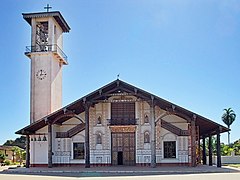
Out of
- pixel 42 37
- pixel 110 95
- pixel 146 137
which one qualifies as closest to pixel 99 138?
pixel 146 137

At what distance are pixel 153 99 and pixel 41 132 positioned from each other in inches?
343

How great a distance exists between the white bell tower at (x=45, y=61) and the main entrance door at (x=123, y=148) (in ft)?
18.3

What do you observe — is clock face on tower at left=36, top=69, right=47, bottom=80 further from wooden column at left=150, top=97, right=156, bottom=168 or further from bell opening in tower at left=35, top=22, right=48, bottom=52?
wooden column at left=150, top=97, right=156, bottom=168

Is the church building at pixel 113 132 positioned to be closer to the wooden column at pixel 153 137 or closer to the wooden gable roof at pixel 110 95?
the wooden gable roof at pixel 110 95

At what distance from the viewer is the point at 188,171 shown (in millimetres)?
23297

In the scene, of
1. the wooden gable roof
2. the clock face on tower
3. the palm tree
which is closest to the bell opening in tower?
the clock face on tower

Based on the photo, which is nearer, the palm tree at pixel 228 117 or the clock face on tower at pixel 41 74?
the clock face on tower at pixel 41 74

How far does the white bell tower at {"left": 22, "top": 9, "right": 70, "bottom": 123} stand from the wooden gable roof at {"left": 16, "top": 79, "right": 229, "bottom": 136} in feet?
9.05

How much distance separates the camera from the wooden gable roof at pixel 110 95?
27328mm

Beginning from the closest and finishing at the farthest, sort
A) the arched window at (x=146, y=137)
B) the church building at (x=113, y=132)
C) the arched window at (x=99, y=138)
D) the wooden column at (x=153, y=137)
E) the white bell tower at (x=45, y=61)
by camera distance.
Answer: the wooden column at (x=153, y=137)
the church building at (x=113, y=132)
the arched window at (x=146, y=137)
the arched window at (x=99, y=138)
the white bell tower at (x=45, y=61)

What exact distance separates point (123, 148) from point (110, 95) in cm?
429

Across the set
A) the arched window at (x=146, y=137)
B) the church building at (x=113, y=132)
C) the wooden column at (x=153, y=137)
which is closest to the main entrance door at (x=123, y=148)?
the church building at (x=113, y=132)

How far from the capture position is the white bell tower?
104ft

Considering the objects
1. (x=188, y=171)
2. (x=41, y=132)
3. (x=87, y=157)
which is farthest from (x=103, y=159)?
(x=188, y=171)
